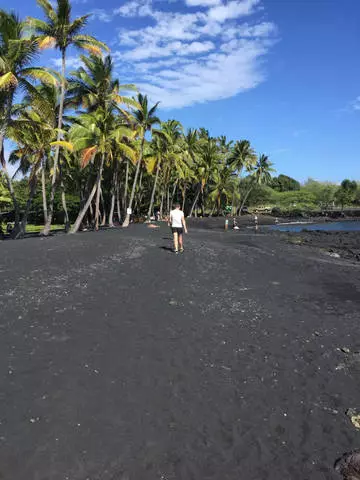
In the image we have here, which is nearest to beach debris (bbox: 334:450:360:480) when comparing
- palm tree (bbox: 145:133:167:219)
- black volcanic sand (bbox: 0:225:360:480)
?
black volcanic sand (bbox: 0:225:360:480)

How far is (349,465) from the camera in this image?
14.6 ft

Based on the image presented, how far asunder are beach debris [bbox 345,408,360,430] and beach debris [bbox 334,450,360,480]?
58 centimetres

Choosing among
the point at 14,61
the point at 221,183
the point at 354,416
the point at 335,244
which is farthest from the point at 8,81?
the point at 221,183

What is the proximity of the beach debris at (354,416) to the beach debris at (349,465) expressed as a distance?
0.58 meters

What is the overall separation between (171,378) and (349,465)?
8.74 ft

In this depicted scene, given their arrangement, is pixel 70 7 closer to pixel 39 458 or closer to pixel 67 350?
pixel 67 350

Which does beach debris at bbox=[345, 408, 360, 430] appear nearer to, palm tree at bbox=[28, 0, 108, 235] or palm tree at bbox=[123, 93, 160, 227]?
palm tree at bbox=[28, 0, 108, 235]

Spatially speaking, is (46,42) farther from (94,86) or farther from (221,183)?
(221,183)

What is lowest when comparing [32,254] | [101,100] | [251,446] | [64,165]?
[251,446]

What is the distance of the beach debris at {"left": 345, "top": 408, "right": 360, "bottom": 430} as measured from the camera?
521 cm

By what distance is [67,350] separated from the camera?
6.73 meters

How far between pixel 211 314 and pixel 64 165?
30.0m

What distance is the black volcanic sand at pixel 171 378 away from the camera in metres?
4.46

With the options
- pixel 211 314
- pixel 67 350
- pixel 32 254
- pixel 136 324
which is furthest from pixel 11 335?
pixel 32 254
